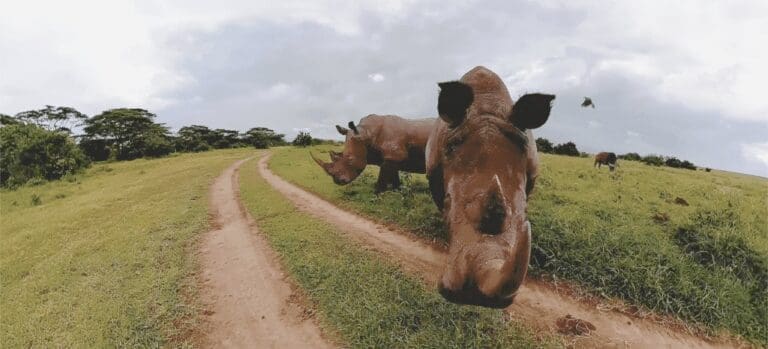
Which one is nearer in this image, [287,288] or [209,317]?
[209,317]

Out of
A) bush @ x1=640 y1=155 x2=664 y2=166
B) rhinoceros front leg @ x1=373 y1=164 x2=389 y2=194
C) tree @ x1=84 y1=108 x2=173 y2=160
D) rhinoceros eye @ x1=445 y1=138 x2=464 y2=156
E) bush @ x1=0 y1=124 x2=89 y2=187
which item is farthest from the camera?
tree @ x1=84 y1=108 x2=173 y2=160

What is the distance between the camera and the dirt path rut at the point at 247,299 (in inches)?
195

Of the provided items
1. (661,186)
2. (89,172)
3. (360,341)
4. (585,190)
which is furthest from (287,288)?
(89,172)

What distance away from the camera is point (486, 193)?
118 inches

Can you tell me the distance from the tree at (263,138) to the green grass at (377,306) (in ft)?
176

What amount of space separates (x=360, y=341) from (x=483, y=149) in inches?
111

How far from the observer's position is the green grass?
4450 mm

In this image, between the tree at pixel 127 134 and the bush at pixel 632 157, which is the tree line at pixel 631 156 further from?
the tree at pixel 127 134

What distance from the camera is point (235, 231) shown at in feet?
32.2

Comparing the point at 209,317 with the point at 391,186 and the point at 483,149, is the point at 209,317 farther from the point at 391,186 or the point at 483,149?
the point at 391,186

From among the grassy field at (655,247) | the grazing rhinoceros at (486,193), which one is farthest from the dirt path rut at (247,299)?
the grassy field at (655,247)

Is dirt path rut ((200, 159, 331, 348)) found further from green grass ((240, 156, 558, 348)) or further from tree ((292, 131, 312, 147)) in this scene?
tree ((292, 131, 312, 147))

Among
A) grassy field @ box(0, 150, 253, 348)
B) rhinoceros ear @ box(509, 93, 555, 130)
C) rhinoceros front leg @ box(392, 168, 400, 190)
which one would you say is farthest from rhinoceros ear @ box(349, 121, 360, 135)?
rhinoceros ear @ box(509, 93, 555, 130)

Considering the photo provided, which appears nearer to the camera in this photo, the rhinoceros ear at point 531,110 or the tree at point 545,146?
the rhinoceros ear at point 531,110
